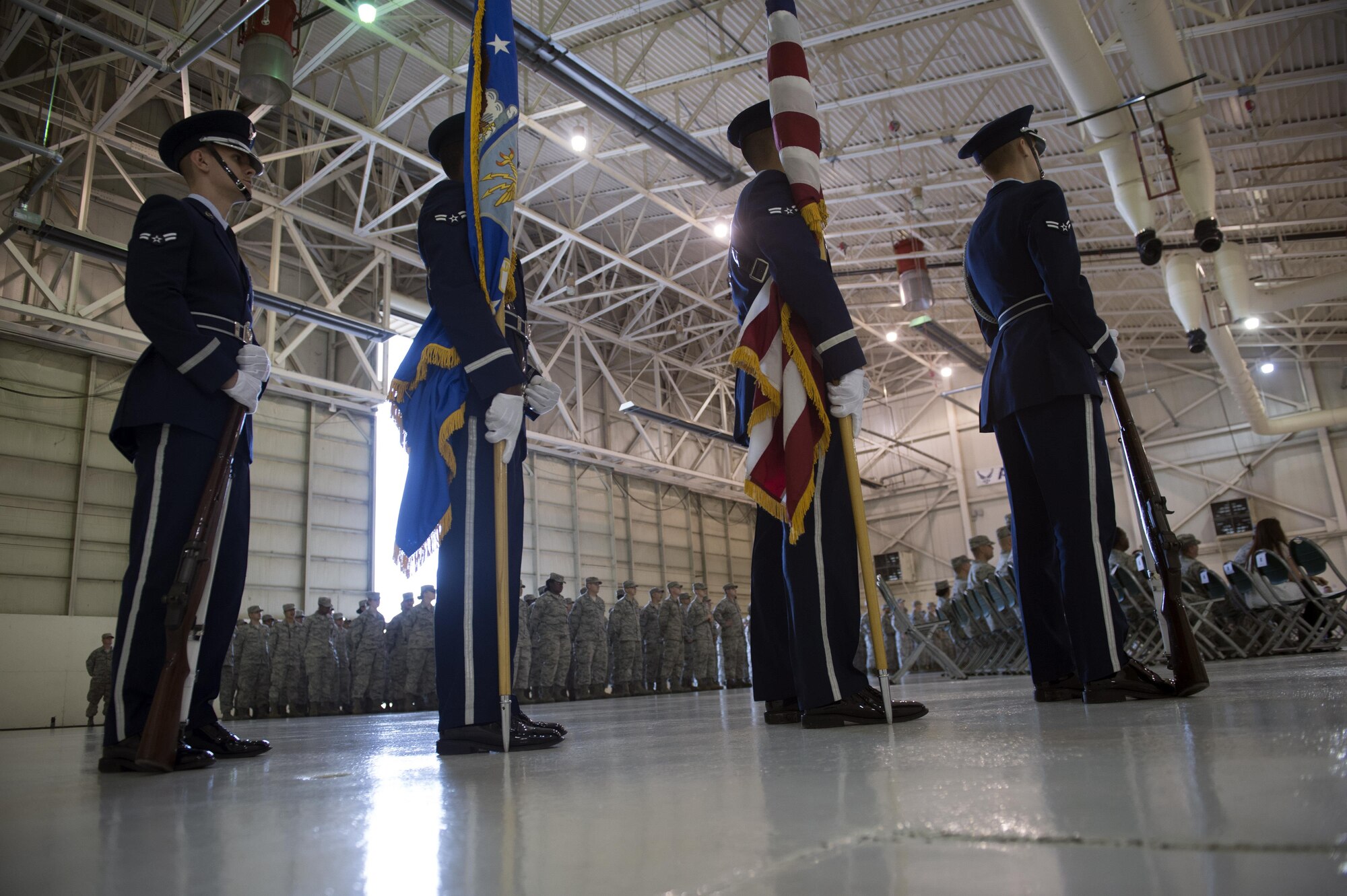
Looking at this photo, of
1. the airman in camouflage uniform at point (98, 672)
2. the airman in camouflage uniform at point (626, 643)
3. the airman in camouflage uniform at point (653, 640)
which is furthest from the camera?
the airman in camouflage uniform at point (653, 640)

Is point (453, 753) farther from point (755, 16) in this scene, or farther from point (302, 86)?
point (302, 86)

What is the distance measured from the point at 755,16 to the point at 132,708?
9.16 meters

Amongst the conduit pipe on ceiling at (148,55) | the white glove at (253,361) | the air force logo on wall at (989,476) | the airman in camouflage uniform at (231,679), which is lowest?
the airman in camouflage uniform at (231,679)

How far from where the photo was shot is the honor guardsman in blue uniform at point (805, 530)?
6.15ft

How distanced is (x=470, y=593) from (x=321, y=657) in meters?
8.78

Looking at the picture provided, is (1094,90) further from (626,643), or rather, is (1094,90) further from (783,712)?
(626,643)

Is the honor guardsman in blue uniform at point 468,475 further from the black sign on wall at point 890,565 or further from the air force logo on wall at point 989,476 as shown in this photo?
the black sign on wall at point 890,565

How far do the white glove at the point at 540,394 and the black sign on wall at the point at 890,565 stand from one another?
20.3m

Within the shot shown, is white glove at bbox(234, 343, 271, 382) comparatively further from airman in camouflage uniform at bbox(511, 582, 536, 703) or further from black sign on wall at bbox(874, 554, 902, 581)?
black sign on wall at bbox(874, 554, 902, 581)

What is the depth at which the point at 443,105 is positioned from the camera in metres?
11.0

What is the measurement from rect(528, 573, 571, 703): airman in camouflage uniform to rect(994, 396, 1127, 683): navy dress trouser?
7.71m

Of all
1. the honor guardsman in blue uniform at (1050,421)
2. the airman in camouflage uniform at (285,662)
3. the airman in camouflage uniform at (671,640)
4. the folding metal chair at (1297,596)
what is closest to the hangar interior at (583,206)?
the airman in camouflage uniform at (285,662)

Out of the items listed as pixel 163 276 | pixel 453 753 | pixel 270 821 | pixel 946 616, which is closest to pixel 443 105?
pixel 946 616

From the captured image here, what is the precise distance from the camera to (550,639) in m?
9.79
